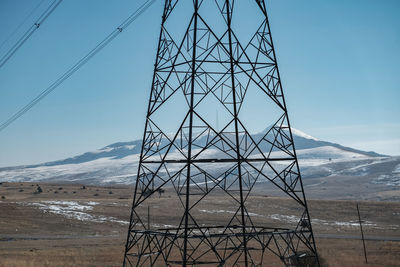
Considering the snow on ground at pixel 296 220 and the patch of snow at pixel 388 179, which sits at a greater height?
the patch of snow at pixel 388 179

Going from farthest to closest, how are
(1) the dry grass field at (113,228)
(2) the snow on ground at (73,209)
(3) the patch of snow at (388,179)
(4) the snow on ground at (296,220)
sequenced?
(3) the patch of snow at (388,179), (4) the snow on ground at (296,220), (2) the snow on ground at (73,209), (1) the dry grass field at (113,228)

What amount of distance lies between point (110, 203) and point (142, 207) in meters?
5.38

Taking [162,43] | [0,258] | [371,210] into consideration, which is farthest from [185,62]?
[371,210]

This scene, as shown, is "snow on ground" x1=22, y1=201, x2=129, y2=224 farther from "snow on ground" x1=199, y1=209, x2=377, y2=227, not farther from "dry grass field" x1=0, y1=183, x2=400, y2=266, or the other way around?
"snow on ground" x1=199, y1=209, x2=377, y2=227

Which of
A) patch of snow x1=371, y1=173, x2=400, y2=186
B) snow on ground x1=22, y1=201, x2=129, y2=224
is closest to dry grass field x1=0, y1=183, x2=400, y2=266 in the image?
snow on ground x1=22, y1=201, x2=129, y2=224

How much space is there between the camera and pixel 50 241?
4725 cm

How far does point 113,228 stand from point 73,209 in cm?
1282

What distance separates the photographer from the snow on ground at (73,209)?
2523 inches

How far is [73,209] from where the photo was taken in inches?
Result: 2744

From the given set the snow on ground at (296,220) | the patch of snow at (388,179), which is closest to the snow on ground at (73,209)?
the snow on ground at (296,220)

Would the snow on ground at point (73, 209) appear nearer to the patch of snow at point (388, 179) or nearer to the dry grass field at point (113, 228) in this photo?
the dry grass field at point (113, 228)

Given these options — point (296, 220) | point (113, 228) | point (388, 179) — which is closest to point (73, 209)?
point (113, 228)

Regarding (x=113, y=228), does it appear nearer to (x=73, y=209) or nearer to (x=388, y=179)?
(x=73, y=209)

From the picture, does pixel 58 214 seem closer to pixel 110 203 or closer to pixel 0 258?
pixel 110 203
